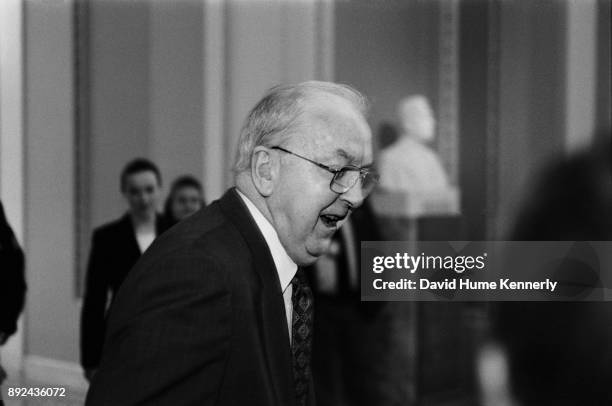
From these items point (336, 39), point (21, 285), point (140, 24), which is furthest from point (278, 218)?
point (336, 39)

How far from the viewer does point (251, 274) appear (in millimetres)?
1052

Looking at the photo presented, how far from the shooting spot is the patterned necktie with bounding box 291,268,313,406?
125 centimetres

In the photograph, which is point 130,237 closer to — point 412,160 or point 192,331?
point 192,331

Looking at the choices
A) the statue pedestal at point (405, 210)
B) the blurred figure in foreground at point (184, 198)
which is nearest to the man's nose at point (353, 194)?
the blurred figure in foreground at point (184, 198)

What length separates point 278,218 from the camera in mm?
1192

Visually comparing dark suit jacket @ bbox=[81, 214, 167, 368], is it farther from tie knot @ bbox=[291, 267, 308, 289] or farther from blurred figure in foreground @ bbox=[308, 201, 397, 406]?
tie knot @ bbox=[291, 267, 308, 289]

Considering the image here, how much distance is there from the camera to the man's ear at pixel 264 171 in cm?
120

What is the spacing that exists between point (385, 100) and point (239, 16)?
1.73 meters

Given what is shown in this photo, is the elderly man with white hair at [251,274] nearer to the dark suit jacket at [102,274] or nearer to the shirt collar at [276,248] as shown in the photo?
the shirt collar at [276,248]

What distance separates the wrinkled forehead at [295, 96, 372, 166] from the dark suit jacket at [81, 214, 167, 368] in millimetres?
1665

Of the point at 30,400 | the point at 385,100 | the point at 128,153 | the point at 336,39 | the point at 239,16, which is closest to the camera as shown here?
the point at 30,400

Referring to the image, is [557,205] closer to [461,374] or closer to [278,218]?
[278,218]

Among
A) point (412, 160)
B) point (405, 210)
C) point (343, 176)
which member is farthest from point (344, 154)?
point (412, 160)

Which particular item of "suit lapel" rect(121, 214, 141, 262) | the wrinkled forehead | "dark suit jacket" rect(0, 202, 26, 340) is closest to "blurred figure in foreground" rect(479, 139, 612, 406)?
the wrinkled forehead
